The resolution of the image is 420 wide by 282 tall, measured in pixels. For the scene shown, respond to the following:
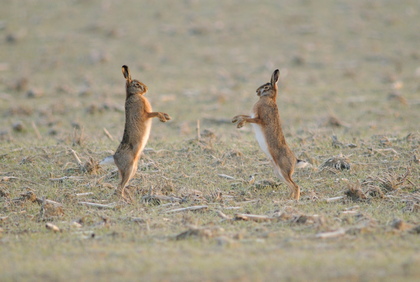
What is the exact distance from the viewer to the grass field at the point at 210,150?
5832 millimetres

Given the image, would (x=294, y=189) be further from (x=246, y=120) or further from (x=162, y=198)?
(x=162, y=198)

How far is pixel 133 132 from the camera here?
8508mm

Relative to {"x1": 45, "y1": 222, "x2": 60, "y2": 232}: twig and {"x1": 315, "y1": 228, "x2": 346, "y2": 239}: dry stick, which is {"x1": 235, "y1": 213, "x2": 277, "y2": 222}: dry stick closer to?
{"x1": 315, "y1": 228, "x2": 346, "y2": 239}: dry stick

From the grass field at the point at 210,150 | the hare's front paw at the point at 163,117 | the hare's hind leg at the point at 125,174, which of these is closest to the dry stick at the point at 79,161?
the grass field at the point at 210,150

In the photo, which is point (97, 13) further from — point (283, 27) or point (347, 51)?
point (347, 51)

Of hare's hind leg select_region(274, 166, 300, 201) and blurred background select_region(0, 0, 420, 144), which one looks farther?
blurred background select_region(0, 0, 420, 144)

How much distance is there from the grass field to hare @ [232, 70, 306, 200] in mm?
371

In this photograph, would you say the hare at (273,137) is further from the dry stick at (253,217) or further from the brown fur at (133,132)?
the brown fur at (133,132)

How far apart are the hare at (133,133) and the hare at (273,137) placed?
1.26 m

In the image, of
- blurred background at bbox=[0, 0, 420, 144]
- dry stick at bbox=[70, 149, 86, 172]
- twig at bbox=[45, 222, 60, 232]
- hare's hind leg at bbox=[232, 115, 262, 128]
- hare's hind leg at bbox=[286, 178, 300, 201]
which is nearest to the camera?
twig at bbox=[45, 222, 60, 232]

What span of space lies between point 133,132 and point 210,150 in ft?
6.42

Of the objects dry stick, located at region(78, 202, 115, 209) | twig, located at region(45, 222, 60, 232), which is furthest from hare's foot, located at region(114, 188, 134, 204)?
twig, located at region(45, 222, 60, 232)

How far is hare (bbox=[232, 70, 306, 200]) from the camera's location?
8.25 meters

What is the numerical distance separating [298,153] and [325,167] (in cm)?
80
